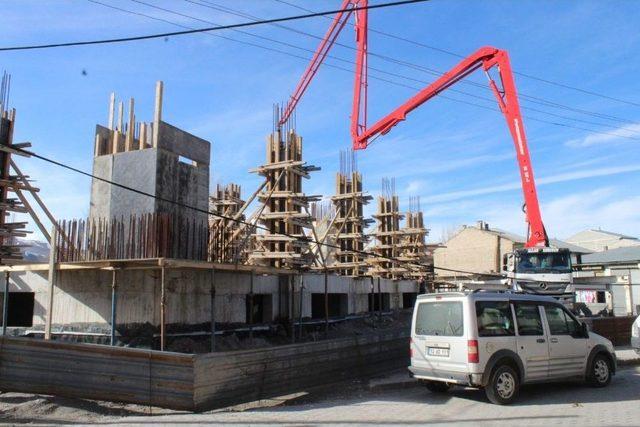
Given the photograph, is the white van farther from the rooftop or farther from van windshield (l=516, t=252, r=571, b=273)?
the rooftop

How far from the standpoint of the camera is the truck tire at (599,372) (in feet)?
35.0

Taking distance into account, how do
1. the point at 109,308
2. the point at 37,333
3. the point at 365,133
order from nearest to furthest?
the point at 109,308 < the point at 37,333 < the point at 365,133

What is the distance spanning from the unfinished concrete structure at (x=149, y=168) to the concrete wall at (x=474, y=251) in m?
41.0

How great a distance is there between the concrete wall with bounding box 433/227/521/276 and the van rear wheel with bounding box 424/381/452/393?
135 feet

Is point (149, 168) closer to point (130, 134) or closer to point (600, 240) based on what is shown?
point (130, 134)

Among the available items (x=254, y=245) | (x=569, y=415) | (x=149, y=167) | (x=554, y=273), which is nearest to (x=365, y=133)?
(x=254, y=245)

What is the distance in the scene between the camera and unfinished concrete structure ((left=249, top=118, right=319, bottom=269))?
1494 cm

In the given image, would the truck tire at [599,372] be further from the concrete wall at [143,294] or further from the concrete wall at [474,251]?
the concrete wall at [474,251]

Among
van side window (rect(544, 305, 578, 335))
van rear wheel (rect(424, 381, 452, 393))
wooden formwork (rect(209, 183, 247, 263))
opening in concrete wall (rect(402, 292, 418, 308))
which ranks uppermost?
wooden formwork (rect(209, 183, 247, 263))

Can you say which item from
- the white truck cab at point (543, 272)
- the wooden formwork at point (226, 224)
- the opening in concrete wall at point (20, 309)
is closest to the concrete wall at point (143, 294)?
the wooden formwork at point (226, 224)

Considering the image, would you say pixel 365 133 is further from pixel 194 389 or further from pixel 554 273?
→ pixel 194 389

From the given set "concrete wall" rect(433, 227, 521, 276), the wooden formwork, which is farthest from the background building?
the wooden formwork

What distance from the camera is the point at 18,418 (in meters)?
8.03

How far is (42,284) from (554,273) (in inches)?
610
